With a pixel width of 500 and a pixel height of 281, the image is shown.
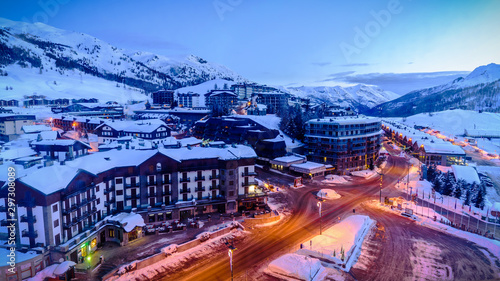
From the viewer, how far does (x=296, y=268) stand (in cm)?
3434

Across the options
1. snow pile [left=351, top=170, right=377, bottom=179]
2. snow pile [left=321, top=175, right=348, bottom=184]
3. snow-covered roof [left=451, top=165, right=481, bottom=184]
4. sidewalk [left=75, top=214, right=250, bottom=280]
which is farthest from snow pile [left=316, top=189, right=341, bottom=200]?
snow-covered roof [left=451, top=165, right=481, bottom=184]

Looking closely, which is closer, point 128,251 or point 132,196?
point 128,251

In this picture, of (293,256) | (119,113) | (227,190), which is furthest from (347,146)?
(119,113)

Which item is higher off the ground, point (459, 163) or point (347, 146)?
point (347, 146)

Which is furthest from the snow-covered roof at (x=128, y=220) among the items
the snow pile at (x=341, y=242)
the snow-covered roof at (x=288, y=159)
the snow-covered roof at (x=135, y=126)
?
the snow-covered roof at (x=135, y=126)

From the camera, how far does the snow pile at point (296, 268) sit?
1321 inches

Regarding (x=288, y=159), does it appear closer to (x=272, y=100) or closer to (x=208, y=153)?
(x=208, y=153)

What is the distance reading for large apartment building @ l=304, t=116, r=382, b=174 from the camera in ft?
279

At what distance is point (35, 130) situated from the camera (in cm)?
8869

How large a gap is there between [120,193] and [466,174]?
313 feet

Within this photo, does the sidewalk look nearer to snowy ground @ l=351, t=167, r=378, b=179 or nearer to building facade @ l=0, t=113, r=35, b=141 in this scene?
snowy ground @ l=351, t=167, r=378, b=179

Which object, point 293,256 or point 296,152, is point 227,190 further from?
point 296,152

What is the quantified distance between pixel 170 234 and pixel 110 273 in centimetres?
1162

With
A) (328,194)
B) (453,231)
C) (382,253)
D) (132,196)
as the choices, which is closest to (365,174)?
(328,194)
